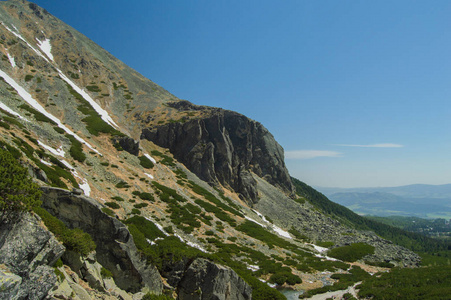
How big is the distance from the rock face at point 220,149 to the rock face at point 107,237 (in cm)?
5432

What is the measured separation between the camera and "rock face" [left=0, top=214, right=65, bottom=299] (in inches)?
345

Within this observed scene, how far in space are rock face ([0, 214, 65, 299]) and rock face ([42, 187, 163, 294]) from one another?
561 centimetres

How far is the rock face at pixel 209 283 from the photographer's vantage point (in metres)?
18.7

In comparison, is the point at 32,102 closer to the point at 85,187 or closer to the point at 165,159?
the point at 165,159

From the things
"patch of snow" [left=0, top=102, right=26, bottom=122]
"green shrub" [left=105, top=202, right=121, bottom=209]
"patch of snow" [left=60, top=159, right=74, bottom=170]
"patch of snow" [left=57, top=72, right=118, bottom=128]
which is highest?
"patch of snow" [left=57, top=72, right=118, bottom=128]

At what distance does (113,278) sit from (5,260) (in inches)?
320

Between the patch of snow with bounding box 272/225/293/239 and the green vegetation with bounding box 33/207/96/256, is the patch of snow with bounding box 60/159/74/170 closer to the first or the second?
the green vegetation with bounding box 33/207/96/256

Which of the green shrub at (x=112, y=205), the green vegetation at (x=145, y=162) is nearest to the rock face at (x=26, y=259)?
the green shrub at (x=112, y=205)

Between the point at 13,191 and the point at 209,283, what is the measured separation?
14118 mm

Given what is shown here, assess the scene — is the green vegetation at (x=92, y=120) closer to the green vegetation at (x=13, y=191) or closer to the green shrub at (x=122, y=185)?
the green shrub at (x=122, y=185)

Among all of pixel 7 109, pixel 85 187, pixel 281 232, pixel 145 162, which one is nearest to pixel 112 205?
pixel 85 187

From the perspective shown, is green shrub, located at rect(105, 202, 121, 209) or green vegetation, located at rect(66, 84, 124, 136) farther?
green vegetation, located at rect(66, 84, 124, 136)

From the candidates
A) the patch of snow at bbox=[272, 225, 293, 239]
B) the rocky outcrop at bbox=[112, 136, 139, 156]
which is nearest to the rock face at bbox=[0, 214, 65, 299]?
the rocky outcrop at bbox=[112, 136, 139, 156]

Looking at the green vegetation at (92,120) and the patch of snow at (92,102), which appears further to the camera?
the patch of snow at (92,102)
